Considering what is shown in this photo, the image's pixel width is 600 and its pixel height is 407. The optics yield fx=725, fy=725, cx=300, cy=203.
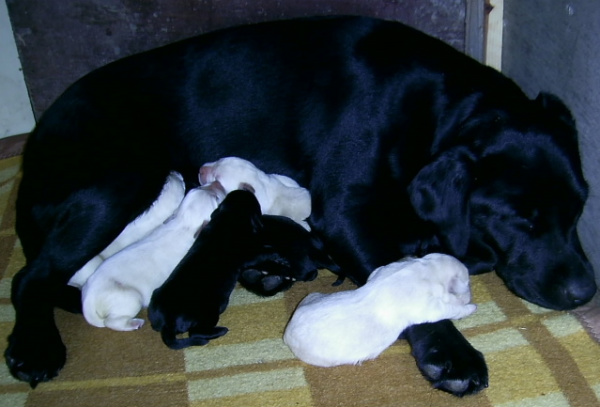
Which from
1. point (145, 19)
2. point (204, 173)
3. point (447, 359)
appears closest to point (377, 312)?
point (447, 359)

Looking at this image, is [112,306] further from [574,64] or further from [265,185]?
[574,64]

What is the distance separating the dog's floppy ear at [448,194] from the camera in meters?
2.06

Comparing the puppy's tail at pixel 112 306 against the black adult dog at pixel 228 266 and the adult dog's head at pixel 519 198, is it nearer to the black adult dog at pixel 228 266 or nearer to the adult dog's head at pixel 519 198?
the black adult dog at pixel 228 266

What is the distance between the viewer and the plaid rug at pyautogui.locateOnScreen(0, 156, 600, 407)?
196 centimetres

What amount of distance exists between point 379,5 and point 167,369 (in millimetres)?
1615

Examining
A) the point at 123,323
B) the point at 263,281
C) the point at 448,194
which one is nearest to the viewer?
the point at 448,194

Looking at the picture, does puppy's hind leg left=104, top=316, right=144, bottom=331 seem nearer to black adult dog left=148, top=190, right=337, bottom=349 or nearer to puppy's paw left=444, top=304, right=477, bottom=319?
black adult dog left=148, top=190, right=337, bottom=349

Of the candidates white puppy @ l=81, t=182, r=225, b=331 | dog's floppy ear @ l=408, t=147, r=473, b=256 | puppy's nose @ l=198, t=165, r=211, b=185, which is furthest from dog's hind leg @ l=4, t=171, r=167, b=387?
dog's floppy ear @ l=408, t=147, r=473, b=256

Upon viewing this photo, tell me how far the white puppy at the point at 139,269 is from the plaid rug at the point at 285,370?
118 mm

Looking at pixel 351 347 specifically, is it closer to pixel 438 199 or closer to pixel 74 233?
pixel 438 199

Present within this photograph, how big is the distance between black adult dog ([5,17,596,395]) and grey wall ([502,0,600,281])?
87 millimetres

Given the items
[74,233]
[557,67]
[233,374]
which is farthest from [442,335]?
[74,233]

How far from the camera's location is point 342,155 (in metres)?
2.43

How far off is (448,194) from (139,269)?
95 cm
